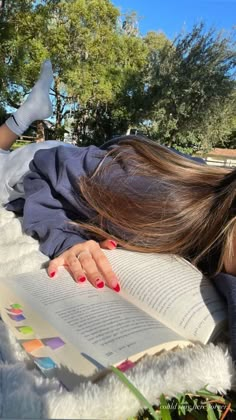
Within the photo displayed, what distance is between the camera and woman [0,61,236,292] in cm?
98

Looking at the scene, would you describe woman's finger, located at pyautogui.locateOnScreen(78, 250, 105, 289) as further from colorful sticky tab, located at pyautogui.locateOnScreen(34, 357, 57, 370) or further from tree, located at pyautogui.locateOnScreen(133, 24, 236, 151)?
tree, located at pyautogui.locateOnScreen(133, 24, 236, 151)

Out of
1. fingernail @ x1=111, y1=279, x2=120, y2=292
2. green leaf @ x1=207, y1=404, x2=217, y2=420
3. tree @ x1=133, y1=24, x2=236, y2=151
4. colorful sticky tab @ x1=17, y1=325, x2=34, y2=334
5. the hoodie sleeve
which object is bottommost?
green leaf @ x1=207, y1=404, x2=217, y2=420

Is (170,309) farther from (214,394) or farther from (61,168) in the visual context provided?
(61,168)

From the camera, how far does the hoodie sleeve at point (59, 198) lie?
1187mm

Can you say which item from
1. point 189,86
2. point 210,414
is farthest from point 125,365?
point 189,86

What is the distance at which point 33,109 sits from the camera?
2691mm

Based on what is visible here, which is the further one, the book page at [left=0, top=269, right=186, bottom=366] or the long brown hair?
the long brown hair

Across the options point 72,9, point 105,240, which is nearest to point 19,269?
point 105,240

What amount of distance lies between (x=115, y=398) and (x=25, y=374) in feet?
0.40

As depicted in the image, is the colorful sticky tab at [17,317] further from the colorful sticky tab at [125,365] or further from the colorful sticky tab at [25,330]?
the colorful sticky tab at [125,365]

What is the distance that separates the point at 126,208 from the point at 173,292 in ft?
1.23

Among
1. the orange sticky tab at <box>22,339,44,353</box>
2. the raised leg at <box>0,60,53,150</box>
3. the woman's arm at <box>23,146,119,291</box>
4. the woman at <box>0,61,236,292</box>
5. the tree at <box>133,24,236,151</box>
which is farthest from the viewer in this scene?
the tree at <box>133,24,236,151</box>

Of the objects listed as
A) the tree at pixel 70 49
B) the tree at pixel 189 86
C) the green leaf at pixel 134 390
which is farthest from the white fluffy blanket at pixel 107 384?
the tree at pixel 189 86

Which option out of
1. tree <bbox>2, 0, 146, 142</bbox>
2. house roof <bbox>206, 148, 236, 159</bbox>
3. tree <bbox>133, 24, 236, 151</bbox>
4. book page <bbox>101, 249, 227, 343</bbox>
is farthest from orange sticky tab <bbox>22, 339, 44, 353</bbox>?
house roof <bbox>206, 148, 236, 159</bbox>
